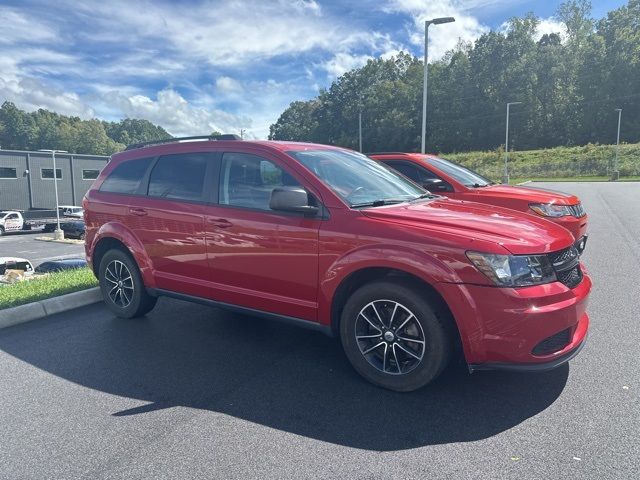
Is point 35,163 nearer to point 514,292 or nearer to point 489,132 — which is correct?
point 514,292

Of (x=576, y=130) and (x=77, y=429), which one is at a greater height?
(x=576, y=130)

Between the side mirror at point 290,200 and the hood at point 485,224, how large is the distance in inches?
18.0

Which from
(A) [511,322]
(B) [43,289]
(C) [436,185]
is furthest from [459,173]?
(B) [43,289]

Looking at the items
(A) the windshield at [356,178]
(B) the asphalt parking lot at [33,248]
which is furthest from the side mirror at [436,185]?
(B) the asphalt parking lot at [33,248]

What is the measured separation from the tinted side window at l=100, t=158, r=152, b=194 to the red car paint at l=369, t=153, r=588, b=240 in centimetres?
383

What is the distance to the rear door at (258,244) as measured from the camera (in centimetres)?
377

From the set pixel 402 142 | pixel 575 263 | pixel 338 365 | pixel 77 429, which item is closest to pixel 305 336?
pixel 338 365

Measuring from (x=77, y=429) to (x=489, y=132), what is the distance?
92737 mm

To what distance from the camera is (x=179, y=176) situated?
4754 millimetres

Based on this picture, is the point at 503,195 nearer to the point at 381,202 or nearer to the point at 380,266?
the point at 381,202

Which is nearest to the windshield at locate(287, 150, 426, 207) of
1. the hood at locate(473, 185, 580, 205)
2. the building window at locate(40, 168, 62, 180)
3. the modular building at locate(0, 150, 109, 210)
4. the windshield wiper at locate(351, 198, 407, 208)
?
the windshield wiper at locate(351, 198, 407, 208)

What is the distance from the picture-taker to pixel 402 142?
286ft

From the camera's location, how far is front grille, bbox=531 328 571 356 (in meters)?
3.08

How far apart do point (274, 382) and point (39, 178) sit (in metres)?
52.0
